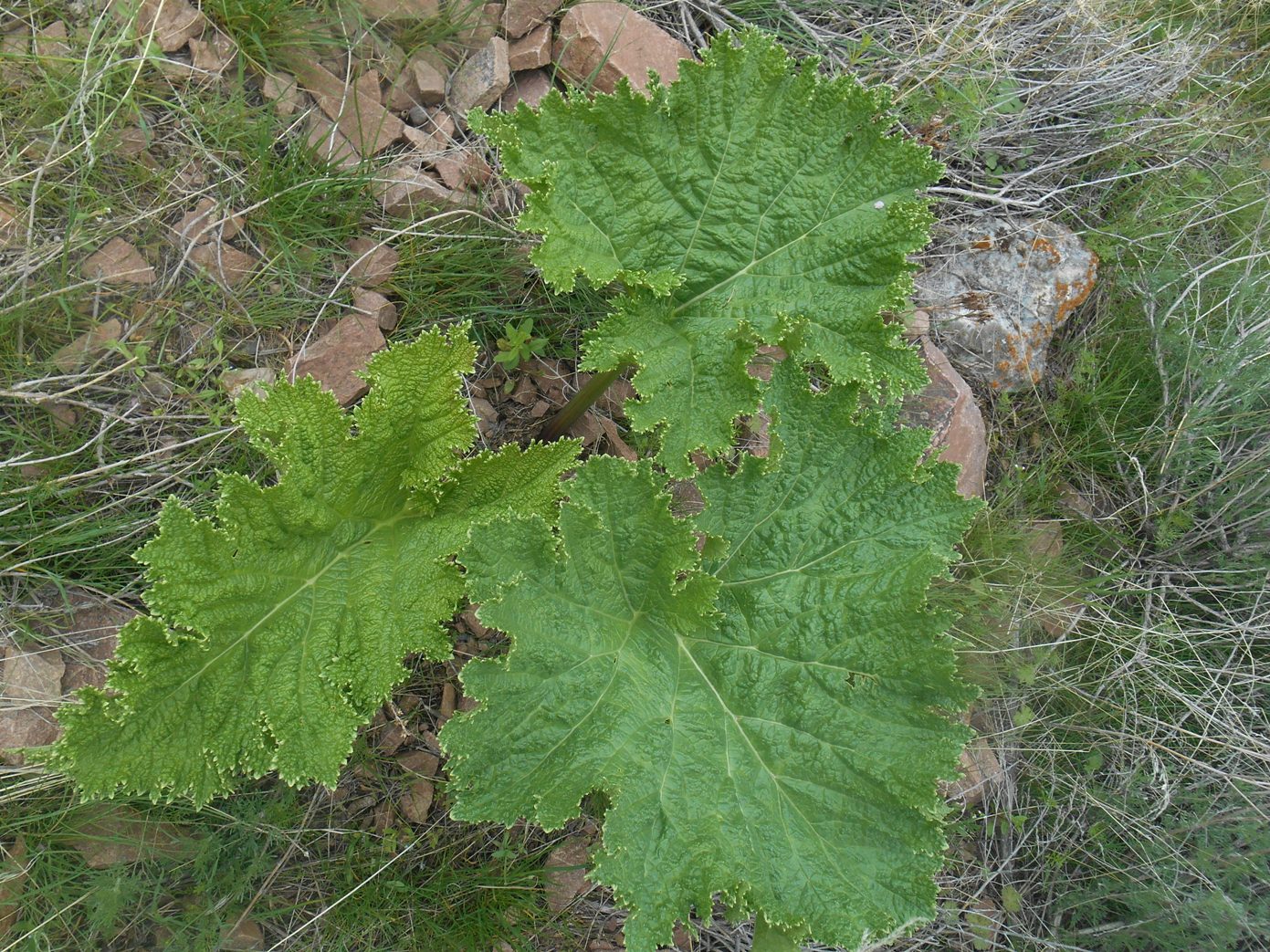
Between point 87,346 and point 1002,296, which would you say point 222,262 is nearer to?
point 87,346

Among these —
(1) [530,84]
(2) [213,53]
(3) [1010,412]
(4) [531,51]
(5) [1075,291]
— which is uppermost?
(2) [213,53]

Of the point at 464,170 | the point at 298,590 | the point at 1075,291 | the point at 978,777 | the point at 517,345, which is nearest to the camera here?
the point at 298,590

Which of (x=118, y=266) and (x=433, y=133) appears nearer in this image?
(x=118, y=266)

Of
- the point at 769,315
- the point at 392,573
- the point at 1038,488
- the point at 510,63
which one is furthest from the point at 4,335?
the point at 1038,488

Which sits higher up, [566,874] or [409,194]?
[409,194]

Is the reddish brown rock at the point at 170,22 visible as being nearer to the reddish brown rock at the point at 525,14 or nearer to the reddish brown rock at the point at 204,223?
Result: the reddish brown rock at the point at 204,223

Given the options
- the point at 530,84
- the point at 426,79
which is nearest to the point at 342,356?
the point at 426,79

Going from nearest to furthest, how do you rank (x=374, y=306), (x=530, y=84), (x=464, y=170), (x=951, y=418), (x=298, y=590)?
(x=298, y=590) < (x=374, y=306) < (x=464, y=170) < (x=530, y=84) < (x=951, y=418)
